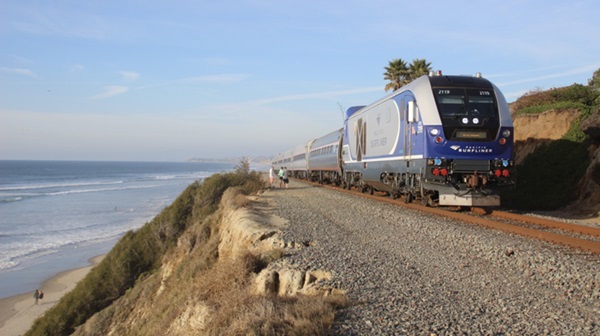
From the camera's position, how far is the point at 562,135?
63.2ft

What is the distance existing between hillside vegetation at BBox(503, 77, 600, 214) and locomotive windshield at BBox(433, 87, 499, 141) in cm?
430

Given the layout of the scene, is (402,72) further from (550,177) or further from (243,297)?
(243,297)

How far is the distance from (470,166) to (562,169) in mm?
6882

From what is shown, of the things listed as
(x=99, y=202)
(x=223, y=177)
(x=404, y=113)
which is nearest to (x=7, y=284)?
(x=223, y=177)

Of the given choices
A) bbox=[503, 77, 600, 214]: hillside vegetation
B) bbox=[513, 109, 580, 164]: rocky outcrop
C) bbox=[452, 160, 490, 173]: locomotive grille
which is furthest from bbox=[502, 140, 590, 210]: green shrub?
bbox=[452, 160, 490, 173]: locomotive grille

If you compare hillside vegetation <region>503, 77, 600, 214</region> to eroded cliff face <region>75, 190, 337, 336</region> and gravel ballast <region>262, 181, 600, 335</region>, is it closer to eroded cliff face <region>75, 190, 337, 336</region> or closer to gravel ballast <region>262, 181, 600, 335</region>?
gravel ballast <region>262, 181, 600, 335</region>

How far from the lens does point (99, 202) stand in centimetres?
5500

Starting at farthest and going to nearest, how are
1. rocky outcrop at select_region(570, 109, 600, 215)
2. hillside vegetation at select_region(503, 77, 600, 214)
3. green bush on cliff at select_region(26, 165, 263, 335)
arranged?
1. green bush on cliff at select_region(26, 165, 263, 335)
2. hillside vegetation at select_region(503, 77, 600, 214)
3. rocky outcrop at select_region(570, 109, 600, 215)

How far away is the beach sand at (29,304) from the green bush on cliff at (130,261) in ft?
7.96

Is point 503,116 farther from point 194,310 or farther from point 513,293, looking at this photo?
point 194,310

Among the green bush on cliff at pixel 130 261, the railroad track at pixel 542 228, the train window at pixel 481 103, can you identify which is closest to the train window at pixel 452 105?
the train window at pixel 481 103

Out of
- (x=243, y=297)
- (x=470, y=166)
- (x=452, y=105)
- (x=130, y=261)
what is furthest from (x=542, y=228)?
(x=130, y=261)

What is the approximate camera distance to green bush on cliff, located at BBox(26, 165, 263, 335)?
17562mm

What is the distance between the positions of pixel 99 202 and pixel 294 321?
55.0 meters
